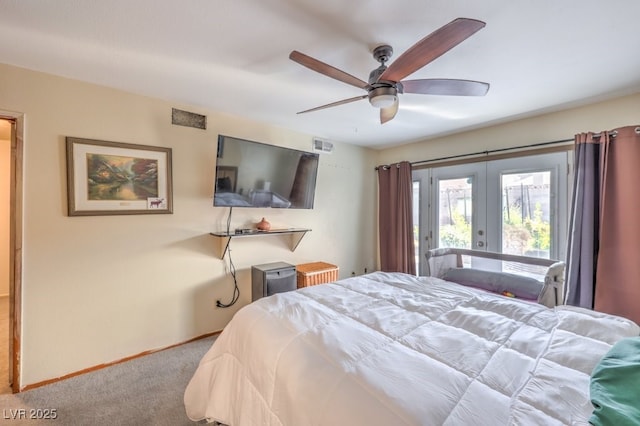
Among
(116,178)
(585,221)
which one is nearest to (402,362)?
(585,221)

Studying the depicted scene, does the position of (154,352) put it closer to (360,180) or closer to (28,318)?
(28,318)

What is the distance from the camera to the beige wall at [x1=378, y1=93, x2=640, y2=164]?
235 centimetres

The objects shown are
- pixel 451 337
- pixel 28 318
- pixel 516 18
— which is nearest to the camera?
pixel 451 337

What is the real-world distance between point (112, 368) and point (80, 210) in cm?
135

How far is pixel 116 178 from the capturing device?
230 centimetres

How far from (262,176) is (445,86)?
6.28 ft

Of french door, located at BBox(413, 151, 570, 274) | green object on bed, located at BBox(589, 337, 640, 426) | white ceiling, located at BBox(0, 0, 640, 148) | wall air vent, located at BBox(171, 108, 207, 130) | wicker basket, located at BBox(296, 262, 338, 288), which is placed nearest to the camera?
green object on bed, located at BBox(589, 337, 640, 426)

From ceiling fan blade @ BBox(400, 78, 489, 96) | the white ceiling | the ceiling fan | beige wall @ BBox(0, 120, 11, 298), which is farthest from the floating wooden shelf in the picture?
beige wall @ BBox(0, 120, 11, 298)

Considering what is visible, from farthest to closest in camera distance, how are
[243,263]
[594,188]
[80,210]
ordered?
1. [243,263]
2. [594,188]
3. [80,210]

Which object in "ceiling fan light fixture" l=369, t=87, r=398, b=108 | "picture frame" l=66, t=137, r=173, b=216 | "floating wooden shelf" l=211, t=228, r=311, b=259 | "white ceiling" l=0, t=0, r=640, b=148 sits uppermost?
"white ceiling" l=0, t=0, r=640, b=148

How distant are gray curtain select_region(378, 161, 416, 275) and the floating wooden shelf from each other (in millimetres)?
1354

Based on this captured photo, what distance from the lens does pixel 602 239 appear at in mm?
2277

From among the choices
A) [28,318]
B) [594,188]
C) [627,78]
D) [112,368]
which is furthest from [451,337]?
[28,318]

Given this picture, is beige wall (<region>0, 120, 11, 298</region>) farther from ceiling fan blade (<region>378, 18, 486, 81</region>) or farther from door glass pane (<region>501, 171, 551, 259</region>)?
door glass pane (<region>501, 171, 551, 259</region>)
